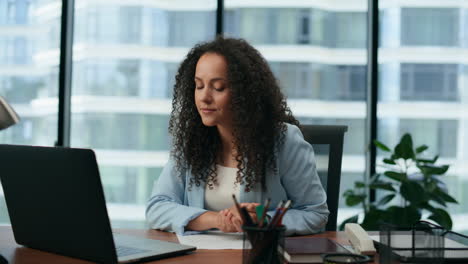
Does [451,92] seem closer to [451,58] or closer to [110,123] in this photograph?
[451,58]


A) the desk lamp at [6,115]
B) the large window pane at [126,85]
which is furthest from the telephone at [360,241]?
the large window pane at [126,85]

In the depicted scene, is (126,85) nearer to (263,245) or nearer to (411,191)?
(411,191)

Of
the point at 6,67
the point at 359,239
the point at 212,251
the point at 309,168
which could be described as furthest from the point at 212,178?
the point at 6,67

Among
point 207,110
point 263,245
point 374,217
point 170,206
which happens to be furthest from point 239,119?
point 374,217

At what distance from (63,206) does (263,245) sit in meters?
0.41

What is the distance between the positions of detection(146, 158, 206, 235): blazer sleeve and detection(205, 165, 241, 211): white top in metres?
0.09

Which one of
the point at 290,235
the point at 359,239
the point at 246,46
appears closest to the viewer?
the point at 359,239

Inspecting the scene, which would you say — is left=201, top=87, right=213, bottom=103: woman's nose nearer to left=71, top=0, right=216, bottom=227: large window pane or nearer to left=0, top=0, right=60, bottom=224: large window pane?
left=71, top=0, right=216, bottom=227: large window pane

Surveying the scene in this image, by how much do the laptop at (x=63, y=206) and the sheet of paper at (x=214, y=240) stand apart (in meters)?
0.10

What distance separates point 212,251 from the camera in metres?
1.24

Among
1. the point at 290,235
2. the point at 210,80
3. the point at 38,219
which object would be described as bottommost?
the point at 290,235

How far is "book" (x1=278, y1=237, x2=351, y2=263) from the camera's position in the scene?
1.10 m

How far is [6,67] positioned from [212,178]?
98.8 inches

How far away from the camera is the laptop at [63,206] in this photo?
0.99 meters
